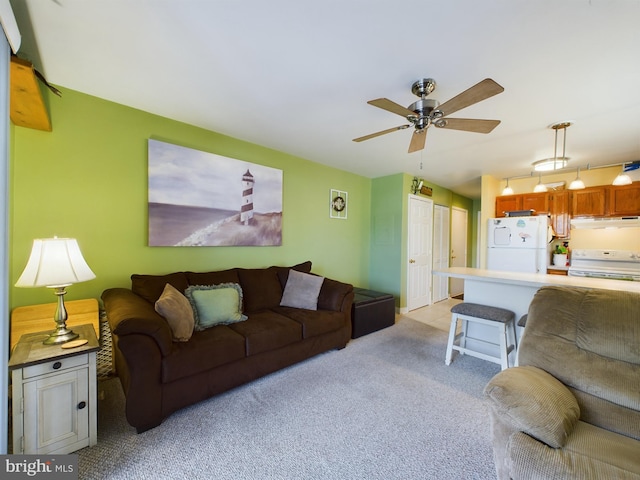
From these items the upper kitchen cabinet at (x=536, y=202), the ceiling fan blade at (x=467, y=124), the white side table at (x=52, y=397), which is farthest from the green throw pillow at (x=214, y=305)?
the upper kitchen cabinet at (x=536, y=202)

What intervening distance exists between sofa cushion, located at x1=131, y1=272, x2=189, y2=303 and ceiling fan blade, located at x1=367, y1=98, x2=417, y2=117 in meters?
2.25

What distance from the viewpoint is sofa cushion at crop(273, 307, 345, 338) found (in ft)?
8.32

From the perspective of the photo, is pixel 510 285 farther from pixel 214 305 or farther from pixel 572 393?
pixel 214 305

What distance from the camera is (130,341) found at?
62.4 inches

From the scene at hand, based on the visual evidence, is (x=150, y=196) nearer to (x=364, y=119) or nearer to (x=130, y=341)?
(x=130, y=341)

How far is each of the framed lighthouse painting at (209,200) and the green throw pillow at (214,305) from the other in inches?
24.6

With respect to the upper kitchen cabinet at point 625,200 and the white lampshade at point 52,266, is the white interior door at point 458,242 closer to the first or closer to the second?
the upper kitchen cabinet at point 625,200

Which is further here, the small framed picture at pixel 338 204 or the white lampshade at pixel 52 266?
the small framed picture at pixel 338 204

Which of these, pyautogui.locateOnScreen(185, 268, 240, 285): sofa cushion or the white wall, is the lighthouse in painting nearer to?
pyautogui.locateOnScreen(185, 268, 240, 285): sofa cushion

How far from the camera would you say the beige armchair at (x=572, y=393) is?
99cm

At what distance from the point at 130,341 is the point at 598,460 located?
2.31m

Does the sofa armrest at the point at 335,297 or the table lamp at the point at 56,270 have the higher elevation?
the table lamp at the point at 56,270

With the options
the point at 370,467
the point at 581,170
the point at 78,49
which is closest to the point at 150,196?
the point at 78,49

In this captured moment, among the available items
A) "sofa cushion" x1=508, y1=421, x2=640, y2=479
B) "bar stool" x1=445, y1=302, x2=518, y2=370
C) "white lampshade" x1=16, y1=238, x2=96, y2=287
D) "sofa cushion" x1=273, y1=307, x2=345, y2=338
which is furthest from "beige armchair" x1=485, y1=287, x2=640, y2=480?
"white lampshade" x1=16, y1=238, x2=96, y2=287
